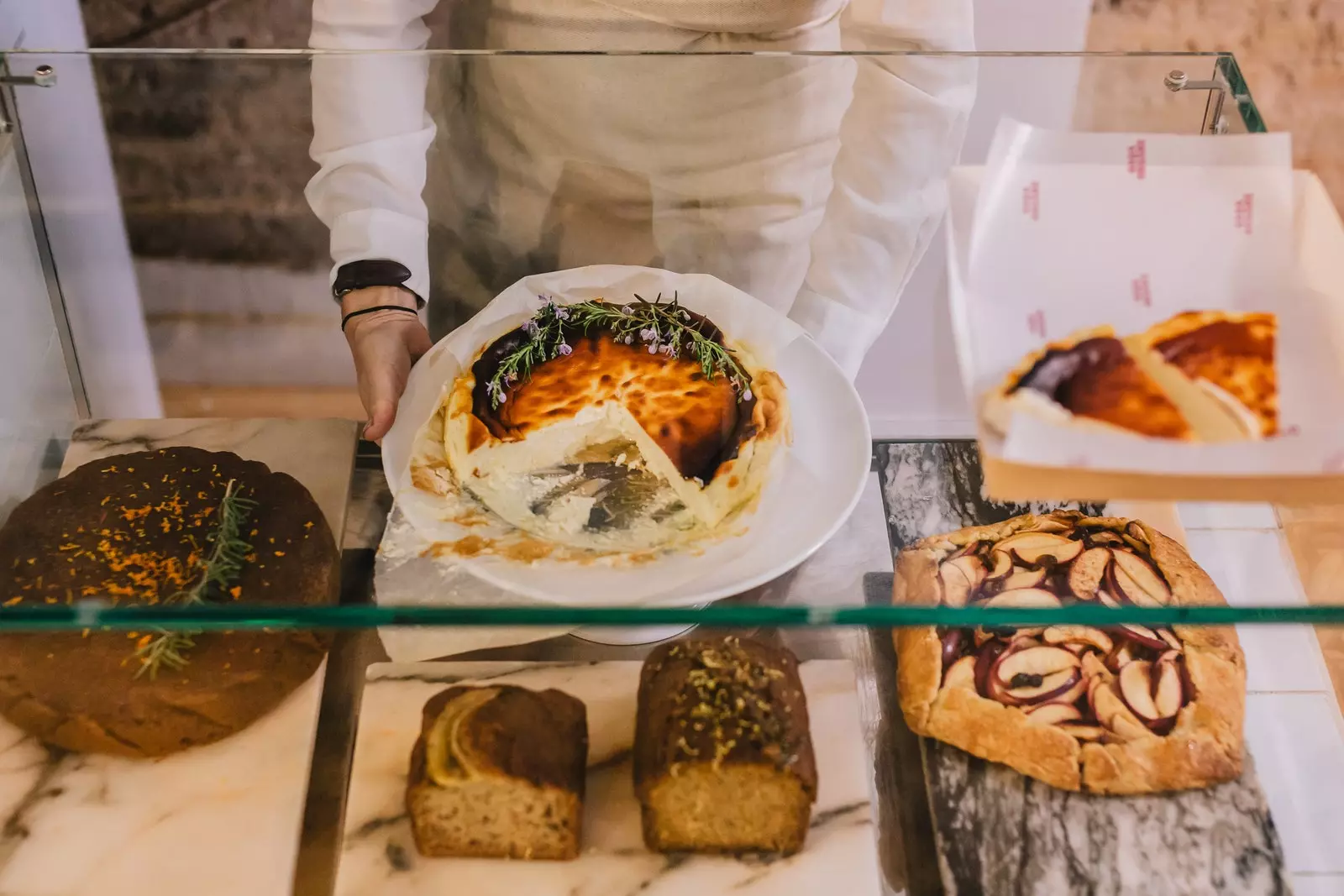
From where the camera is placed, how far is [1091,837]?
761mm

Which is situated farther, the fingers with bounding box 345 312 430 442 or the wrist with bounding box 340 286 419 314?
the wrist with bounding box 340 286 419 314

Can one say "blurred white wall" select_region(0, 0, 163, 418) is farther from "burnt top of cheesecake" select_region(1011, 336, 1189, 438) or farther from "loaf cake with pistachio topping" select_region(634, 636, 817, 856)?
"burnt top of cheesecake" select_region(1011, 336, 1189, 438)

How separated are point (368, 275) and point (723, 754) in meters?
0.41

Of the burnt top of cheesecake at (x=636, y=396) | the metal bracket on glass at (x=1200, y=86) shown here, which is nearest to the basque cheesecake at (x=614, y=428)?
the burnt top of cheesecake at (x=636, y=396)

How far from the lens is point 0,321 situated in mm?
739

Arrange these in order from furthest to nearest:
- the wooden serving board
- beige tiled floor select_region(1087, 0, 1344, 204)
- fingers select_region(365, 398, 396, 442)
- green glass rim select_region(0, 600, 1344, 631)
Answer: beige tiled floor select_region(1087, 0, 1344, 204) < the wooden serving board < fingers select_region(365, 398, 396, 442) < green glass rim select_region(0, 600, 1344, 631)

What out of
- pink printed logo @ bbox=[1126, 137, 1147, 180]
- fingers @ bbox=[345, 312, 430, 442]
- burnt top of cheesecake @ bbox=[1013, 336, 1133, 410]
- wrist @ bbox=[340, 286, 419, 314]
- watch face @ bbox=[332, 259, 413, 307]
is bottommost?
fingers @ bbox=[345, 312, 430, 442]

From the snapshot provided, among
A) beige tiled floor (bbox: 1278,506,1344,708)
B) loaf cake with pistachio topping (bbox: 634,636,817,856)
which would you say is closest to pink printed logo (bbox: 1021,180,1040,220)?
beige tiled floor (bbox: 1278,506,1344,708)

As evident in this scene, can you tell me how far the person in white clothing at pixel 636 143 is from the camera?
754 millimetres

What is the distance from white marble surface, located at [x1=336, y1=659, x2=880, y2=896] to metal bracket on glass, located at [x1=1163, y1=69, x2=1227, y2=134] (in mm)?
479

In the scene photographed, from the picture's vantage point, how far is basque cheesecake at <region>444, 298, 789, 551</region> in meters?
0.58

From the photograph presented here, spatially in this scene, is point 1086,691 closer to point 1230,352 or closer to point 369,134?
→ point 1230,352

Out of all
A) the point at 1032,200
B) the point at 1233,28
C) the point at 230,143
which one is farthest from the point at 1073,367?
the point at 1233,28

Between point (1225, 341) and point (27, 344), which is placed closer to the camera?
point (1225, 341)
